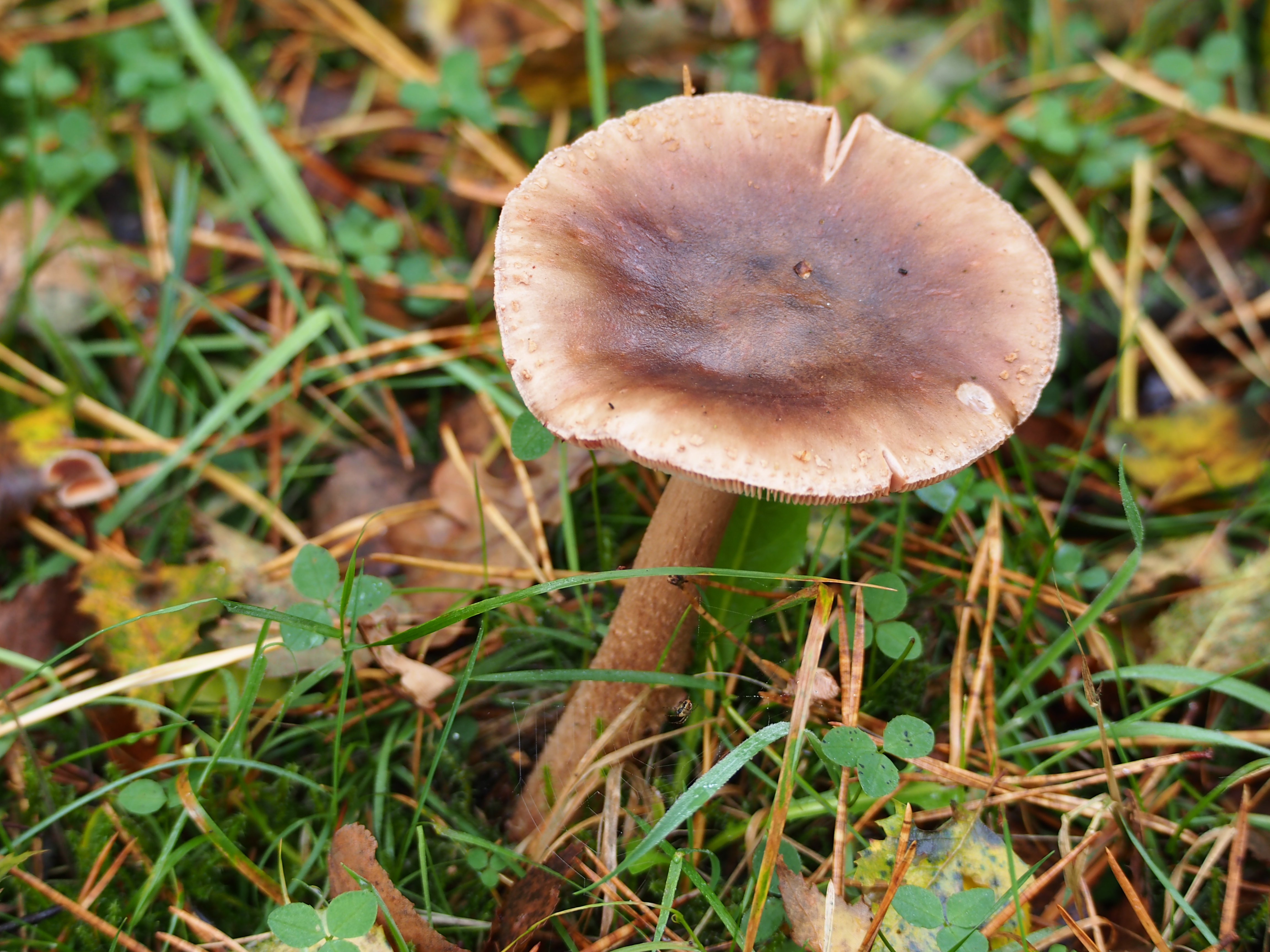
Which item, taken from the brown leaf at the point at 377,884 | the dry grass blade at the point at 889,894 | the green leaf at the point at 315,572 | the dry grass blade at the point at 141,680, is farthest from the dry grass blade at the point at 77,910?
the dry grass blade at the point at 889,894

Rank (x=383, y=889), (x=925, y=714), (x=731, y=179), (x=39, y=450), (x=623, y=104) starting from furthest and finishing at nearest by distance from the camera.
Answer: (x=623, y=104), (x=39, y=450), (x=925, y=714), (x=731, y=179), (x=383, y=889)

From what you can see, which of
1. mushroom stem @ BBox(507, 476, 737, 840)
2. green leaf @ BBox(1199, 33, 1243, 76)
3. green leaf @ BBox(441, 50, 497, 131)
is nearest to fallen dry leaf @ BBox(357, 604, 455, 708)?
mushroom stem @ BBox(507, 476, 737, 840)

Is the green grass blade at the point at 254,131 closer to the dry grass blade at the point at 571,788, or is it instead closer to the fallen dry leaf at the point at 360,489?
the fallen dry leaf at the point at 360,489

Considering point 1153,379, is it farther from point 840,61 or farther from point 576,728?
point 576,728

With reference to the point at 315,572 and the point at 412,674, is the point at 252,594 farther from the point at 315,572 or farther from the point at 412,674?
the point at 412,674

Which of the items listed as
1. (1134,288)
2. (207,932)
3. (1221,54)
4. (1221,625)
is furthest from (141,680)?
(1221,54)

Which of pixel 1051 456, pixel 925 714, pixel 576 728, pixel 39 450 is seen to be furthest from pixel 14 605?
pixel 1051 456

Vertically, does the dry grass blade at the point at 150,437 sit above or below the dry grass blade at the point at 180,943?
above
